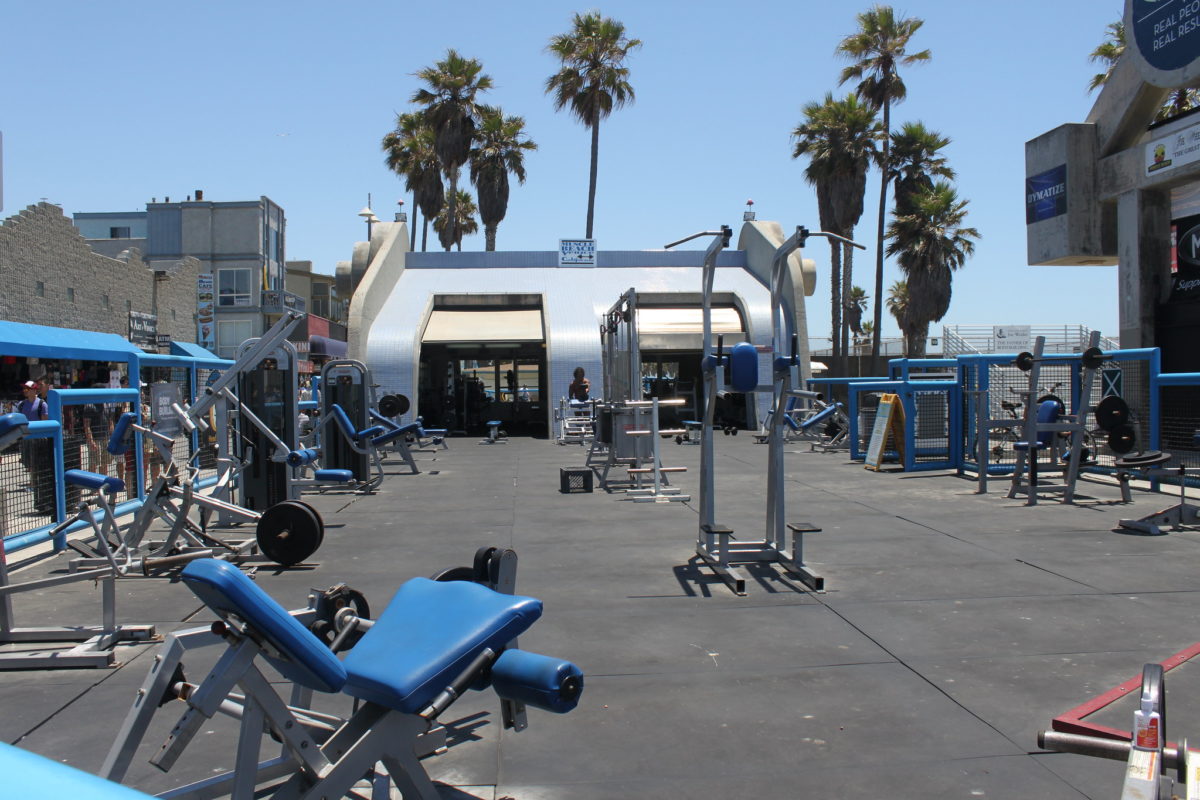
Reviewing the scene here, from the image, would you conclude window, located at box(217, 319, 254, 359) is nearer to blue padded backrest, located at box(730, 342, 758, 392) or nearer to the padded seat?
the padded seat

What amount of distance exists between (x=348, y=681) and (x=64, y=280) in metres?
29.5

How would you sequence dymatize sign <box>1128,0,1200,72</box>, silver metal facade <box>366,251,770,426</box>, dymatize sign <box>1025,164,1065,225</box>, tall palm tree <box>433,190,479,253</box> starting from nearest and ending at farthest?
dymatize sign <box>1128,0,1200,72</box>
dymatize sign <box>1025,164,1065,225</box>
silver metal facade <box>366,251,770,426</box>
tall palm tree <box>433,190,479,253</box>

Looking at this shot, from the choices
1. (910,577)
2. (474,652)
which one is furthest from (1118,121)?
(474,652)

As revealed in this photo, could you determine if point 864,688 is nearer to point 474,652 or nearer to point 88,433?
point 474,652

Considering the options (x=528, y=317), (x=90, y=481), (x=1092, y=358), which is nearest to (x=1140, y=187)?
(x=1092, y=358)

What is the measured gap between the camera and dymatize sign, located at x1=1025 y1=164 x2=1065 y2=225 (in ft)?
64.1

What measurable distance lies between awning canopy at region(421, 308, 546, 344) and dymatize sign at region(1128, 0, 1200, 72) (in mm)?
15348

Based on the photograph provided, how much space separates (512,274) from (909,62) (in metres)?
17.3

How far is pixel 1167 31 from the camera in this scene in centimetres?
1633

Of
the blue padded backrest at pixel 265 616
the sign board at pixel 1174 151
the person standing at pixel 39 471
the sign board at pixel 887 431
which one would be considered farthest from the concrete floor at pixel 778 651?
the sign board at pixel 1174 151

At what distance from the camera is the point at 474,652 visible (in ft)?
9.93

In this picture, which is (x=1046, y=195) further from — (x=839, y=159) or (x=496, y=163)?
(x=496, y=163)

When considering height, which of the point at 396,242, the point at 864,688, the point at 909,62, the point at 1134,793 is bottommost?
the point at 864,688

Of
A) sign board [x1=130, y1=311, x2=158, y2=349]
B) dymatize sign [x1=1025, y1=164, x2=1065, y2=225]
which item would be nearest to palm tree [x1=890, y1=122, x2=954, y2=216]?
dymatize sign [x1=1025, y1=164, x2=1065, y2=225]
